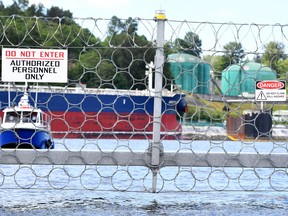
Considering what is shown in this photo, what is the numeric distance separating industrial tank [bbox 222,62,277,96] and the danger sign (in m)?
1.97

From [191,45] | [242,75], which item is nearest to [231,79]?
[242,75]

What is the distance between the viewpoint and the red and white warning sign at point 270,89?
8.35 m

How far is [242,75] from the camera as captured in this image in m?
9.06

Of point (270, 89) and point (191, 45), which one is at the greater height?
point (191, 45)

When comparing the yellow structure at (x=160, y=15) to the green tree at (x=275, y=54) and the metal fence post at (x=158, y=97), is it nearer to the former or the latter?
the metal fence post at (x=158, y=97)

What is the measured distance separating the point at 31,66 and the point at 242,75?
2.64 meters

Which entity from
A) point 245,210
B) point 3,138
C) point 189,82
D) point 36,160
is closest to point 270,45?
point 189,82

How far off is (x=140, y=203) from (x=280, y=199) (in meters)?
1.80

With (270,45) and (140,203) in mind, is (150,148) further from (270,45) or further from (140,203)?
(270,45)

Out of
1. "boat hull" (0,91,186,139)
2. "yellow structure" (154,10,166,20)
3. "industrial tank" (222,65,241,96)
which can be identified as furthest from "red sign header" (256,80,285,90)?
"yellow structure" (154,10,166,20)

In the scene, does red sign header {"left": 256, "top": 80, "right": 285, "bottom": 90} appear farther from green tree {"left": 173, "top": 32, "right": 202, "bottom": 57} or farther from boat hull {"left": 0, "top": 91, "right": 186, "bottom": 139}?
boat hull {"left": 0, "top": 91, "right": 186, "bottom": 139}

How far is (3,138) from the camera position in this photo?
17.7 metres

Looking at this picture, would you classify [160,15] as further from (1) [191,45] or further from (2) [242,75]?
(2) [242,75]

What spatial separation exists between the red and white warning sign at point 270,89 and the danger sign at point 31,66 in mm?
2193
